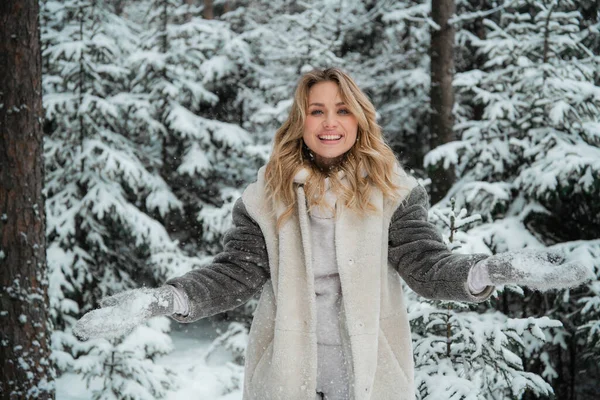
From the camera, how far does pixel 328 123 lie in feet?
7.45

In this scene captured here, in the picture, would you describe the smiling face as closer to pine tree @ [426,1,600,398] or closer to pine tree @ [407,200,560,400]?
pine tree @ [407,200,560,400]

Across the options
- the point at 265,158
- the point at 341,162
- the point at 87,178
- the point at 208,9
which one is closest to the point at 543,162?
the point at 341,162

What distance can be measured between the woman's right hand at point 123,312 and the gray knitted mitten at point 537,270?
3.84 ft

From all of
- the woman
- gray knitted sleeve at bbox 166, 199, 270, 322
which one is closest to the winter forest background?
the woman

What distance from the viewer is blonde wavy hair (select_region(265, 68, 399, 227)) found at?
219 cm

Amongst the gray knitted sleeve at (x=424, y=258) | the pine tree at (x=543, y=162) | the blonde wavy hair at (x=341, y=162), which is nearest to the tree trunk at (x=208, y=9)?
the pine tree at (x=543, y=162)

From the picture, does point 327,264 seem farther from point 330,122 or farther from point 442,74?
point 442,74

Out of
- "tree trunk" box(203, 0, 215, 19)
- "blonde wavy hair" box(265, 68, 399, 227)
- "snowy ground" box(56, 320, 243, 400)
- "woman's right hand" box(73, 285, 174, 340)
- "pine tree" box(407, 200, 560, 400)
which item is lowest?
"snowy ground" box(56, 320, 243, 400)

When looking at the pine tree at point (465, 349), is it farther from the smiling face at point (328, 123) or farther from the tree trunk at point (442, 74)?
the tree trunk at point (442, 74)

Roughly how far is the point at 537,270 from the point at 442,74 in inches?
298

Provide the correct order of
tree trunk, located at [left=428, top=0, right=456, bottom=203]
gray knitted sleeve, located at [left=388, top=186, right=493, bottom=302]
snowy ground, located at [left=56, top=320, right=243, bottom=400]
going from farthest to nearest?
tree trunk, located at [left=428, top=0, right=456, bottom=203]
snowy ground, located at [left=56, top=320, right=243, bottom=400]
gray knitted sleeve, located at [left=388, top=186, right=493, bottom=302]

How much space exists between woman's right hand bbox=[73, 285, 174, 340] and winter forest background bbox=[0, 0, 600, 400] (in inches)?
75.3

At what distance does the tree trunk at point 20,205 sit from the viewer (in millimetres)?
4246

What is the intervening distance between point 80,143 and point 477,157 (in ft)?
17.3
